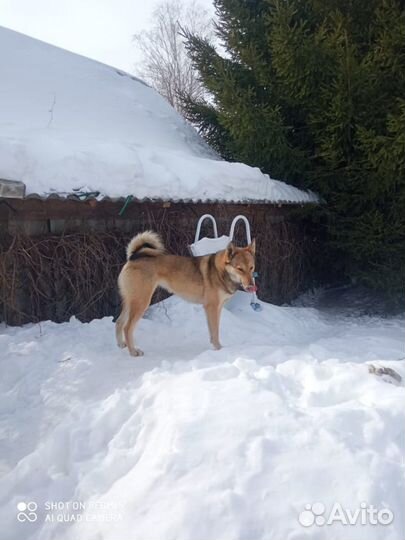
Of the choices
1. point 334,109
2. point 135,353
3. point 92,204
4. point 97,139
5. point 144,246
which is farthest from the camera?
point 97,139

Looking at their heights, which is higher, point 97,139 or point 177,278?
point 97,139

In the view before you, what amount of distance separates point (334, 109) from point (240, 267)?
4.25 meters

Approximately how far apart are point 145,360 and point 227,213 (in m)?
3.56

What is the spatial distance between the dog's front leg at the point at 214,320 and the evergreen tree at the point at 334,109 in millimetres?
4069

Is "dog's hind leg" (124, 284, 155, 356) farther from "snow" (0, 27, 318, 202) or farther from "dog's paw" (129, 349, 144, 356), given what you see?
"snow" (0, 27, 318, 202)

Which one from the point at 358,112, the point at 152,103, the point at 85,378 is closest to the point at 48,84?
the point at 152,103

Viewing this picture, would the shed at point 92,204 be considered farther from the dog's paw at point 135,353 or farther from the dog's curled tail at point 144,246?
the dog's paw at point 135,353

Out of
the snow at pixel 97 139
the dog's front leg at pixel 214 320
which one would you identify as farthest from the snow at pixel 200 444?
the snow at pixel 97 139

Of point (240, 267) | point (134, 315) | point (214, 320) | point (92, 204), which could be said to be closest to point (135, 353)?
point (134, 315)

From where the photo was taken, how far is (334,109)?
6.94 metres

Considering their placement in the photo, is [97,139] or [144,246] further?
[97,139]

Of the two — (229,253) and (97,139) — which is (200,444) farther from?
(97,139)

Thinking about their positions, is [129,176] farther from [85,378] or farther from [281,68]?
[281,68]

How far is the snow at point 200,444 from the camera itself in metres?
1.78
